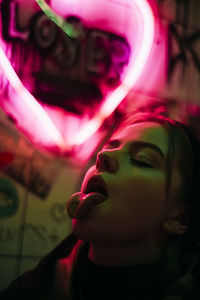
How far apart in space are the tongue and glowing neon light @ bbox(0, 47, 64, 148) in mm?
1193

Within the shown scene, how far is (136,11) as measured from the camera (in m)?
2.35

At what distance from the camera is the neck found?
3.36 feet

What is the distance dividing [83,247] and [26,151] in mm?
1259

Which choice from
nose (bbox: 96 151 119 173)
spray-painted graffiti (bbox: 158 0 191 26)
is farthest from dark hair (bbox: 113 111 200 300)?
spray-painted graffiti (bbox: 158 0 191 26)

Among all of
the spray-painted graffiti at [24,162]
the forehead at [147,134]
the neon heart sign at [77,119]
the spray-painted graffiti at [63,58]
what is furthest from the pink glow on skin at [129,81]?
the forehead at [147,134]

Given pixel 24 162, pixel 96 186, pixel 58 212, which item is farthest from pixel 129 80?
pixel 96 186

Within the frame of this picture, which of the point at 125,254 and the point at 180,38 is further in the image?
the point at 180,38

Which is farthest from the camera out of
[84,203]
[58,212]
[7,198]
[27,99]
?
[58,212]

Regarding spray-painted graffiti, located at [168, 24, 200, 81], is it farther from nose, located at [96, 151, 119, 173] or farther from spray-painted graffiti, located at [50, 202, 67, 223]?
nose, located at [96, 151, 119, 173]

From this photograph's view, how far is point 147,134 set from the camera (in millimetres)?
1086

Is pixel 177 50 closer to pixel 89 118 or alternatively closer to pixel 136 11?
pixel 136 11

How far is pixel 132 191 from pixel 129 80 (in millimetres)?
1405

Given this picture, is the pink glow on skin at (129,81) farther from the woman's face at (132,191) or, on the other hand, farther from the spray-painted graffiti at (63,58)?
the woman's face at (132,191)

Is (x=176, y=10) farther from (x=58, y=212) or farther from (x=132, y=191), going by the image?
(x=132, y=191)
